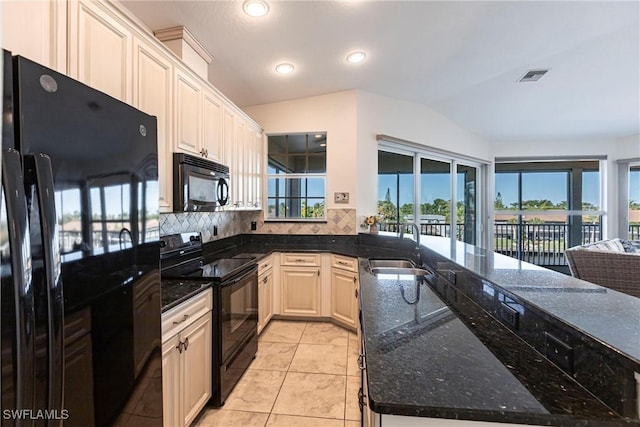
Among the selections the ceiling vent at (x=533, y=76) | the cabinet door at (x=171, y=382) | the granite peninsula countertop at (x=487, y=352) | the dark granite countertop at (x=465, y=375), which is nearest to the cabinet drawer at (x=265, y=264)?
the cabinet door at (x=171, y=382)

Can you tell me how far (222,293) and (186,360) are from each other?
444 mm

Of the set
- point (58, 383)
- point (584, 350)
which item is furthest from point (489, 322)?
point (58, 383)

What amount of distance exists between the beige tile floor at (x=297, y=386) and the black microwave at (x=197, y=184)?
1425mm

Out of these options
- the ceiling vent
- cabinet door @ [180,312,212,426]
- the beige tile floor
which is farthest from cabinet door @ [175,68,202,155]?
the ceiling vent

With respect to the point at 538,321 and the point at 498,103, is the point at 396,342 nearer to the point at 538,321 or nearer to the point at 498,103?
the point at 538,321

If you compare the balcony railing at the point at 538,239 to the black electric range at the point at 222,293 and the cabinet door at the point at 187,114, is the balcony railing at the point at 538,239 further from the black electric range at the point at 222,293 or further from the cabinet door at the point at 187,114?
the cabinet door at the point at 187,114

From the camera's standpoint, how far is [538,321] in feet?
3.25

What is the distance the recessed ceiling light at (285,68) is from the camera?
288 cm

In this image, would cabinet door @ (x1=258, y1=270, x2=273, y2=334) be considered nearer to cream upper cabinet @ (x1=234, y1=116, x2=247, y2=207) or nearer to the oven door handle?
the oven door handle

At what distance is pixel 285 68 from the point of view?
2.94m

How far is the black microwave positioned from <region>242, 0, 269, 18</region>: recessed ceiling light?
1114 mm

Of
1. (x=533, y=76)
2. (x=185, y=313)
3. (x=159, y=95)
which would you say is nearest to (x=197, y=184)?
(x=159, y=95)

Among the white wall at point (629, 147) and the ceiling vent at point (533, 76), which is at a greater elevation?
the ceiling vent at point (533, 76)

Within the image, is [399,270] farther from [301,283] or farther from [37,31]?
[37,31]
